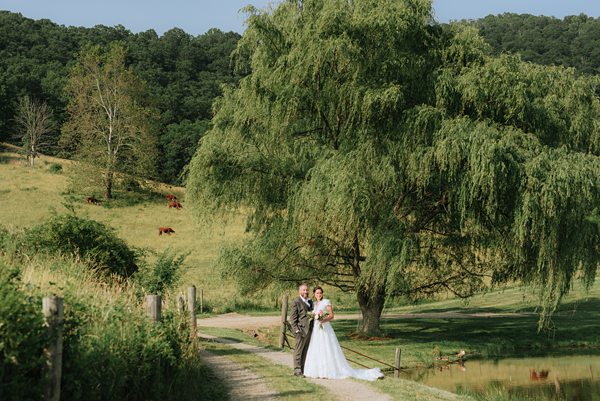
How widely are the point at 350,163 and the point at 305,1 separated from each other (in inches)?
255

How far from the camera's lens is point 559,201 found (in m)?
22.4

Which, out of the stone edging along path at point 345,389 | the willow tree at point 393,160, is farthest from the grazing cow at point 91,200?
the stone edging along path at point 345,389

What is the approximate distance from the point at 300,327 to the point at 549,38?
13913cm

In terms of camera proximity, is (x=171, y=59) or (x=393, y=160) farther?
(x=171, y=59)

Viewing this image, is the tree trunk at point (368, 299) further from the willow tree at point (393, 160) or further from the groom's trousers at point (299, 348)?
the groom's trousers at point (299, 348)

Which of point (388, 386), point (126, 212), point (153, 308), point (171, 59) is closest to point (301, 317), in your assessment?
point (388, 386)

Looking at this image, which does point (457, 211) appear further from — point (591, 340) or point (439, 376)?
point (591, 340)

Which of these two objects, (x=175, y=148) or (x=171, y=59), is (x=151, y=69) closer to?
(x=171, y=59)

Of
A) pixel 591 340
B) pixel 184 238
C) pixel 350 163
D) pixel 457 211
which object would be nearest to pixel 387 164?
pixel 350 163

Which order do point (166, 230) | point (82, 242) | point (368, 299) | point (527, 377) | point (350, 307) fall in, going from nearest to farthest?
point (527, 377), point (82, 242), point (368, 299), point (350, 307), point (166, 230)

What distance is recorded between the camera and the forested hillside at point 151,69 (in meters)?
100

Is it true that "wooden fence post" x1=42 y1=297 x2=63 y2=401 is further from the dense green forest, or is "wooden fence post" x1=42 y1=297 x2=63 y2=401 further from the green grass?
the dense green forest

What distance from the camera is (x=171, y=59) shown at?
13512 centimetres

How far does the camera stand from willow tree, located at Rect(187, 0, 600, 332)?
22.9 m
